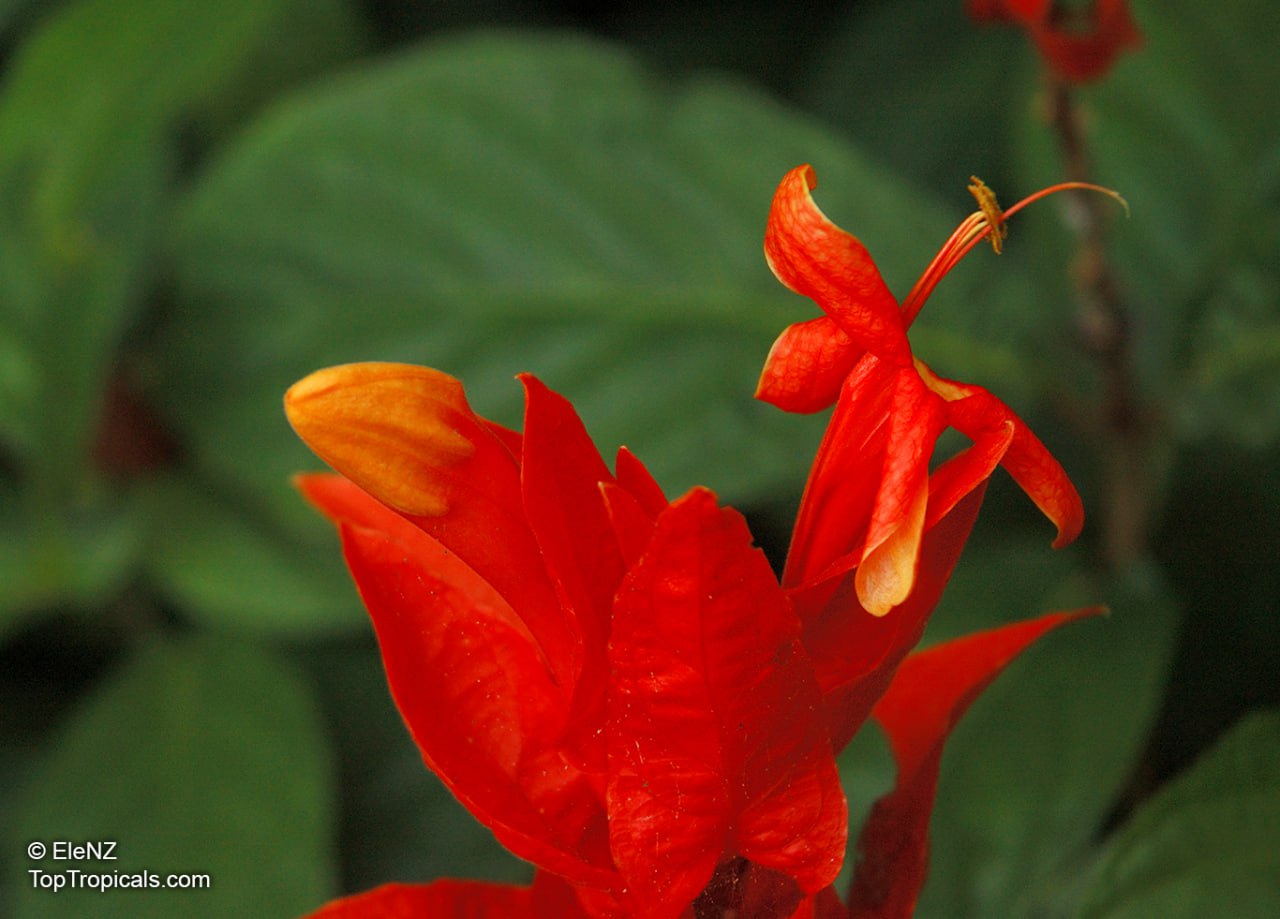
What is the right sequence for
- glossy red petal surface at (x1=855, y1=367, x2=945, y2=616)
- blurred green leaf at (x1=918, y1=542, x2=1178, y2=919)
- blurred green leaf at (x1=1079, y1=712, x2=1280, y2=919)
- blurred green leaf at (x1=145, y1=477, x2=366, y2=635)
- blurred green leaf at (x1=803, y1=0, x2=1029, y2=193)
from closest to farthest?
1. glossy red petal surface at (x1=855, y1=367, x2=945, y2=616)
2. blurred green leaf at (x1=1079, y1=712, x2=1280, y2=919)
3. blurred green leaf at (x1=918, y1=542, x2=1178, y2=919)
4. blurred green leaf at (x1=145, y1=477, x2=366, y2=635)
5. blurred green leaf at (x1=803, y1=0, x2=1029, y2=193)

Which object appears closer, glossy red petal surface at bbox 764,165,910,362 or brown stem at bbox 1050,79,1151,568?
glossy red petal surface at bbox 764,165,910,362

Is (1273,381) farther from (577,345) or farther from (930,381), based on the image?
(930,381)

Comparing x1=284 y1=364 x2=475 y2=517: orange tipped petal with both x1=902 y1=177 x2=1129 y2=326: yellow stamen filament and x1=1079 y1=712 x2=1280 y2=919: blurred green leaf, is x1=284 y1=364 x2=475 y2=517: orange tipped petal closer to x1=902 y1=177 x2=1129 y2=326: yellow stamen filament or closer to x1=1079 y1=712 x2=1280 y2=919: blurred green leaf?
x1=902 y1=177 x2=1129 y2=326: yellow stamen filament

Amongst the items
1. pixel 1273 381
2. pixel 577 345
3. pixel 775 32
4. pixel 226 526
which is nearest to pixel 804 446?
pixel 577 345

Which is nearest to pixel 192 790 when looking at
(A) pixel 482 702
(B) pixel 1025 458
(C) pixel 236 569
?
(C) pixel 236 569

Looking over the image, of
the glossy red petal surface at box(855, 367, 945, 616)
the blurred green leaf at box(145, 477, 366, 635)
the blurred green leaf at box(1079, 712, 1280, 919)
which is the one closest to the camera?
the glossy red petal surface at box(855, 367, 945, 616)

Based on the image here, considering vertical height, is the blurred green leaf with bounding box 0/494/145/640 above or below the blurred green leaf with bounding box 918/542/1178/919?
below

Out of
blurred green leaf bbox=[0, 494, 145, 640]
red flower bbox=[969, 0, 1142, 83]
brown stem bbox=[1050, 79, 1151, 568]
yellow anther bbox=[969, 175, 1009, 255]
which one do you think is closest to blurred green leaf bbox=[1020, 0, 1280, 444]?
brown stem bbox=[1050, 79, 1151, 568]
